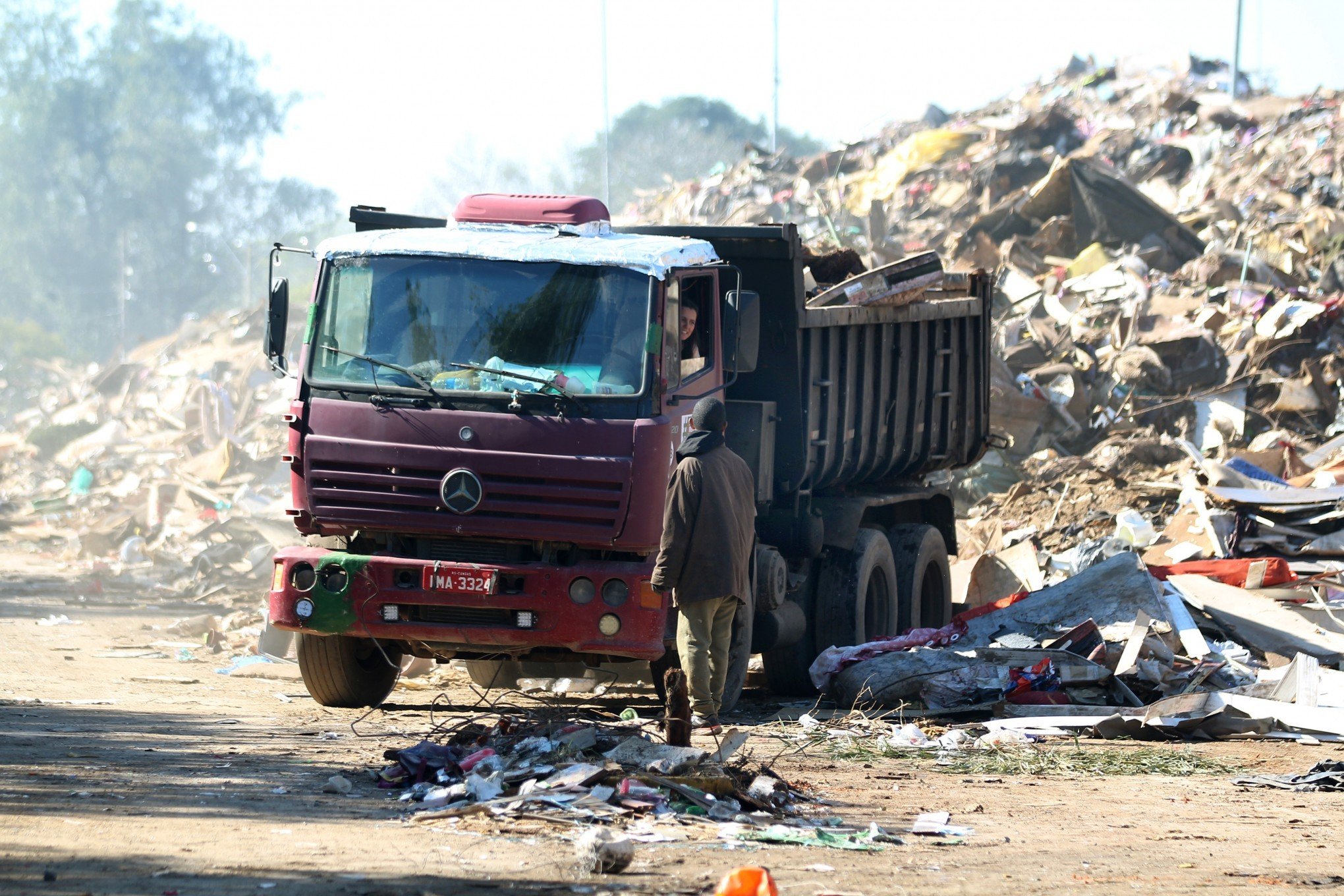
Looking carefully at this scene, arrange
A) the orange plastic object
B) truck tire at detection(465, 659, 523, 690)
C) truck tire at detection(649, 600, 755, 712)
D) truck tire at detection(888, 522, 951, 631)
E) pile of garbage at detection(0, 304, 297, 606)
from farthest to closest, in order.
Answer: pile of garbage at detection(0, 304, 297, 606) < truck tire at detection(888, 522, 951, 631) < truck tire at detection(465, 659, 523, 690) < truck tire at detection(649, 600, 755, 712) < the orange plastic object

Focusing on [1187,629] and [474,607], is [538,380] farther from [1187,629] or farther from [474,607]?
[1187,629]

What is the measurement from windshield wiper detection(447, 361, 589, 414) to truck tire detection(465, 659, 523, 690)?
88.3 inches

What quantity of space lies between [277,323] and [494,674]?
267 centimetres

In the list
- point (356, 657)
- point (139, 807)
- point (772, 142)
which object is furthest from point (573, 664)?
point (772, 142)

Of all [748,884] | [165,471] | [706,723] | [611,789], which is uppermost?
[165,471]

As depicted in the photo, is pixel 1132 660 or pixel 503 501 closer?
pixel 503 501

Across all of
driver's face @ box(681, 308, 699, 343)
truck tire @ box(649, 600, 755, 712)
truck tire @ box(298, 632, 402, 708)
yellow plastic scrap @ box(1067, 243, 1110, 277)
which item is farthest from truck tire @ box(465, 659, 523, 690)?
yellow plastic scrap @ box(1067, 243, 1110, 277)

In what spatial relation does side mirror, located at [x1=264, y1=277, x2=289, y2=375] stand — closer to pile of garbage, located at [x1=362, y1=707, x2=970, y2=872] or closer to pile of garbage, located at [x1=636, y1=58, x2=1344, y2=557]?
pile of garbage, located at [x1=362, y1=707, x2=970, y2=872]

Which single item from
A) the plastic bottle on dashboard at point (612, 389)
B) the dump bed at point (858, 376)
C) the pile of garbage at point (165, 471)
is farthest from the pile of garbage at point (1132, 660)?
the pile of garbage at point (165, 471)

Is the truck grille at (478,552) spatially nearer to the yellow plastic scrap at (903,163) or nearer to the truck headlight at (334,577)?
the truck headlight at (334,577)

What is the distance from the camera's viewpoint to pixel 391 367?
298 inches

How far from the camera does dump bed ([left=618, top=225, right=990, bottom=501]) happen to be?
9078mm

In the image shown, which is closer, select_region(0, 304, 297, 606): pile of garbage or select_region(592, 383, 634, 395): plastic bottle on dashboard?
select_region(592, 383, 634, 395): plastic bottle on dashboard

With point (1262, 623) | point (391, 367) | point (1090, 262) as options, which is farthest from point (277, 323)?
point (1090, 262)
